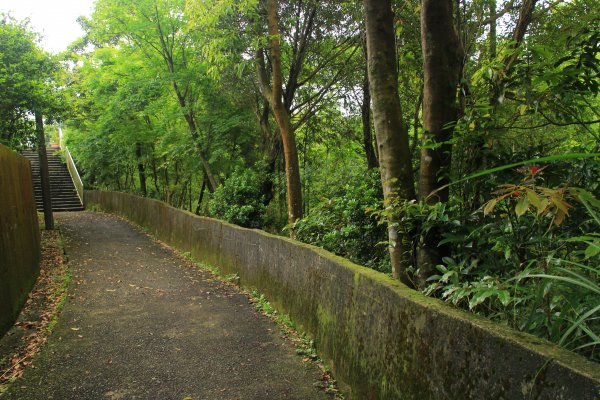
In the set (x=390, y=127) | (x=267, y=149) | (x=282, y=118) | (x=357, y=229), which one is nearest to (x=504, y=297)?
(x=390, y=127)

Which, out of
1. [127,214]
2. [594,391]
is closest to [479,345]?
[594,391]

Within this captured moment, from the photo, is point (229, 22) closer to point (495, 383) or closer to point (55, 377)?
point (55, 377)

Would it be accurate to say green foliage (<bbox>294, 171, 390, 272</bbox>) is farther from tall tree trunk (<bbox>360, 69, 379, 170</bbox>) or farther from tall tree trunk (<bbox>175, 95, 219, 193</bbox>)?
tall tree trunk (<bbox>175, 95, 219, 193</bbox>)

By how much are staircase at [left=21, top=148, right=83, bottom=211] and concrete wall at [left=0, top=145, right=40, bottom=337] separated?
13467 mm

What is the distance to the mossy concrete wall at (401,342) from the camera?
190cm

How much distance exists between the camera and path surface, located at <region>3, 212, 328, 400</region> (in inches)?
163

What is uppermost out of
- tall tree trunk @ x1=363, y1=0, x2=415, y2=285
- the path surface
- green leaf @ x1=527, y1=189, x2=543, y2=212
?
tall tree trunk @ x1=363, y1=0, x2=415, y2=285

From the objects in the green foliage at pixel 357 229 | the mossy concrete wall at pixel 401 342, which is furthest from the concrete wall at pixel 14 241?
the green foliage at pixel 357 229

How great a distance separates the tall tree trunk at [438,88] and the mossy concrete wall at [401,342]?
0.44 metres

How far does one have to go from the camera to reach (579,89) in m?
2.78

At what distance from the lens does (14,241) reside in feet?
21.1

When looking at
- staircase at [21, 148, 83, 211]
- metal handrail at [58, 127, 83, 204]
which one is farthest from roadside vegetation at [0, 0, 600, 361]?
staircase at [21, 148, 83, 211]

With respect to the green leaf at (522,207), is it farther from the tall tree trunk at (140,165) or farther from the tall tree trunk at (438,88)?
the tall tree trunk at (140,165)

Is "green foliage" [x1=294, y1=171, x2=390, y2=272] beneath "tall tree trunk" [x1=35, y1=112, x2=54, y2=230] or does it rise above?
beneath
